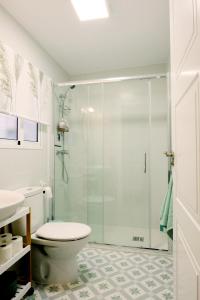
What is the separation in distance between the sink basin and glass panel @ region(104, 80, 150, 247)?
60.5 inches

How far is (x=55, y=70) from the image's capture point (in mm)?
2832

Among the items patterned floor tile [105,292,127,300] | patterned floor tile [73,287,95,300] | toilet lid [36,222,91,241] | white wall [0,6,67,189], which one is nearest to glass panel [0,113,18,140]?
white wall [0,6,67,189]

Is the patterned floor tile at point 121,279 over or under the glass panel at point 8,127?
under

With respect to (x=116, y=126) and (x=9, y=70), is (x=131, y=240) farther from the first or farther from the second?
(x=9, y=70)

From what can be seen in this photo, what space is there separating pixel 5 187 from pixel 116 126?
1.66m

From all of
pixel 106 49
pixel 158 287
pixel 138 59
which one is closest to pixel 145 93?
pixel 138 59

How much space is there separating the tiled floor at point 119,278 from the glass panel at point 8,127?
130cm

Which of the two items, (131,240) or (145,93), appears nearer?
(131,240)

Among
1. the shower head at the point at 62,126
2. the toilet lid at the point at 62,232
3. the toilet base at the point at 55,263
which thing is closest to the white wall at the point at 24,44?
the shower head at the point at 62,126

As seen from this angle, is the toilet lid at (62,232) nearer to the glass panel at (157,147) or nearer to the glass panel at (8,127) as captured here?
the glass panel at (8,127)

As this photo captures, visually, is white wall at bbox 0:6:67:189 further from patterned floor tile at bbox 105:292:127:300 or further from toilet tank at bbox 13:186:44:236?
patterned floor tile at bbox 105:292:127:300

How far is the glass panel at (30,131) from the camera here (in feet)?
7.29

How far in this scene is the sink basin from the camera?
3.77 feet

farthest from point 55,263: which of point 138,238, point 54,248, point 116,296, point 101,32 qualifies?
point 101,32
